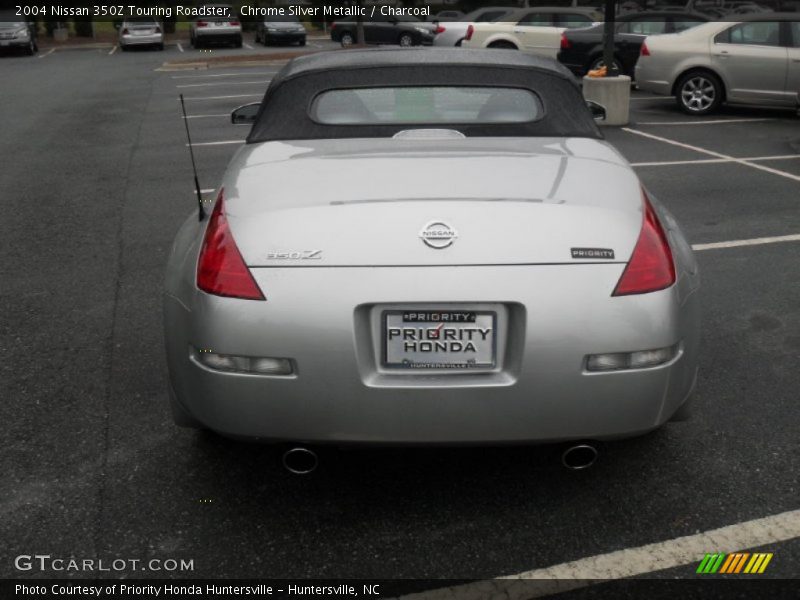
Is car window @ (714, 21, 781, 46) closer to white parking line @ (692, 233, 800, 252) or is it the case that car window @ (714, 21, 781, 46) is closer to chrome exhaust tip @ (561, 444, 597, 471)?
white parking line @ (692, 233, 800, 252)

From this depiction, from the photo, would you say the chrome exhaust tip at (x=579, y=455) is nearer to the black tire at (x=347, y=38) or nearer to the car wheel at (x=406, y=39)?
the car wheel at (x=406, y=39)

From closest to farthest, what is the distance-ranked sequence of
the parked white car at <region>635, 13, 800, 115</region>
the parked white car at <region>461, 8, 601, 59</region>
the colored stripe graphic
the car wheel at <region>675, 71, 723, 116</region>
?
the colored stripe graphic
the parked white car at <region>635, 13, 800, 115</region>
the car wheel at <region>675, 71, 723, 116</region>
the parked white car at <region>461, 8, 601, 59</region>

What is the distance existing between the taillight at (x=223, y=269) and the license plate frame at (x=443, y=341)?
0.40 m

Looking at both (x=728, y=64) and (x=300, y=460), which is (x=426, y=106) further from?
(x=728, y=64)

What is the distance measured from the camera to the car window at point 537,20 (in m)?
20.9

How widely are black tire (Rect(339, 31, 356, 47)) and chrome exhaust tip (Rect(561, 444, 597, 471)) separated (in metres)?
35.4

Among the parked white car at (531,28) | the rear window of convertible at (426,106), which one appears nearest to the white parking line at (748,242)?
the rear window of convertible at (426,106)

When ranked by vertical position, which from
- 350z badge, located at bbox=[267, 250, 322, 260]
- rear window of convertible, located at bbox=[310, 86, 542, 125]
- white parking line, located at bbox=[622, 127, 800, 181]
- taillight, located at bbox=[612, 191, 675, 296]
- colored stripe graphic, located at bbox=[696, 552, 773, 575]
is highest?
rear window of convertible, located at bbox=[310, 86, 542, 125]

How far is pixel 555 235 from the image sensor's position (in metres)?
2.89

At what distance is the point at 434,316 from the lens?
111 inches

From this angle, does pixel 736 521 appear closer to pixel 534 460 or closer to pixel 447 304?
pixel 534 460

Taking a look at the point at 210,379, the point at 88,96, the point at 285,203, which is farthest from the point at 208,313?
the point at 88,96

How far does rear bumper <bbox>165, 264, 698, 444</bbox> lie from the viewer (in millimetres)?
2801

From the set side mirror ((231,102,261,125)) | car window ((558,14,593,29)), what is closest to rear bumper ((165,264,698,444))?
side mirror ((231,102,261,125))
